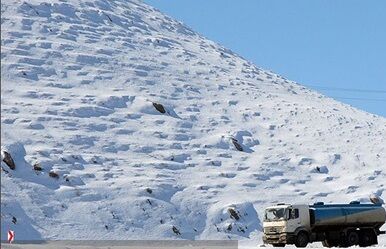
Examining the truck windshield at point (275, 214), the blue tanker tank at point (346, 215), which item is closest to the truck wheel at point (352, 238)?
the blue tanker tank at point (346, 215)

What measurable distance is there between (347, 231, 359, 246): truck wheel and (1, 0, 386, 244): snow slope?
7.98 m

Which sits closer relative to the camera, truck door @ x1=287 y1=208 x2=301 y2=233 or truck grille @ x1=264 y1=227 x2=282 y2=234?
truck door @ x1=287 y1=208 x2=301 y2=233

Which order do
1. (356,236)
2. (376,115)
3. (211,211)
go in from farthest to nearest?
(376,115) < (211,211) < (356,236)

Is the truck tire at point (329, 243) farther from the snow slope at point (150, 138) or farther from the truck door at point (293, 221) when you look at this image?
the snow slope at point (150, 138)

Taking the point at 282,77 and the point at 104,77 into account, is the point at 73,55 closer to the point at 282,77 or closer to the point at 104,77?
the point at 104,77

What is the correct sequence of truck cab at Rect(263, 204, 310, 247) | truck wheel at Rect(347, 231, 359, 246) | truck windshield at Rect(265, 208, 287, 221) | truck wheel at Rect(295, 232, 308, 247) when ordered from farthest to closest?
1. truck wheel at Rect(347, 231, 359, 246)
2. truck windshield at Rect(265, 208, 287, 221)
3. truck wheel at Rect(295, 232, 308, 247)
4. truck cab at Rect(263, 204, 310, 247)

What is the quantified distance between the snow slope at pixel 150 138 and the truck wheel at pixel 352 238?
7979 mm

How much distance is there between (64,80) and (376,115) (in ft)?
112

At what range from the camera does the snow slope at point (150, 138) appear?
137 feet

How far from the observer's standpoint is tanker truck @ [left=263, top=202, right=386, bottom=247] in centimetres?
3491

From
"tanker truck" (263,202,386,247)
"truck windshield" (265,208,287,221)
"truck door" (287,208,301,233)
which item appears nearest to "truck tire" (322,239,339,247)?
"tanker truck" (263,202,386,247)

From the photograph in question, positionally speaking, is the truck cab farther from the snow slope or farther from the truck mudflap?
the snow slope

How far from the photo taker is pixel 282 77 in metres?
84.6

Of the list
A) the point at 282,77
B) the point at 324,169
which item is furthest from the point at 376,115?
the point at 324,169
